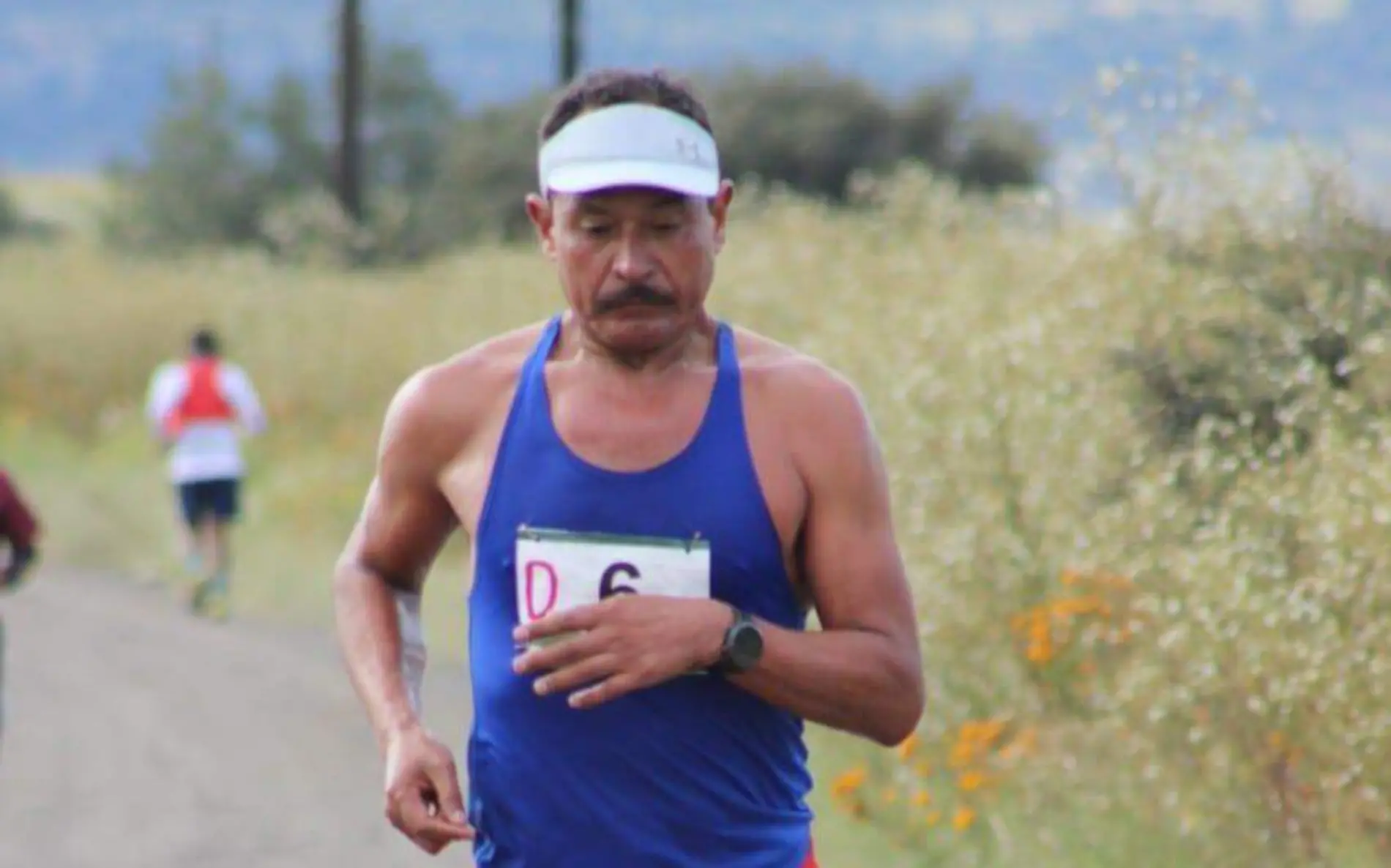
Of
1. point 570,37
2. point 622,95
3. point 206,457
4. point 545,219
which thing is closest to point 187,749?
point 206,457

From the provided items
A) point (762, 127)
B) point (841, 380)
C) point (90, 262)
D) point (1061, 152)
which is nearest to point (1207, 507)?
point (1061, 152)

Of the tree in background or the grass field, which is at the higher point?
the grass field

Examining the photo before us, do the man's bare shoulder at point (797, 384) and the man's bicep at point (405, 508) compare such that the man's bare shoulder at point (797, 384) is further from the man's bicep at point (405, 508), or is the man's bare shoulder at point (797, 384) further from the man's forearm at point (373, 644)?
the man's forearm at point (373, 644)

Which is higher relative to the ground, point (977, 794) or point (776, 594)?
point (776, 594)

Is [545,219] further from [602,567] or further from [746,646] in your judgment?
[746,646]

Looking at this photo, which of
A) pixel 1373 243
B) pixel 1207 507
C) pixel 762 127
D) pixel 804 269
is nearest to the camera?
pixel 1207 507

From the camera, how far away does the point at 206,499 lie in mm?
19016

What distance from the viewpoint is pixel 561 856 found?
4266 millimetres

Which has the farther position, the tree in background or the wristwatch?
the tree in background

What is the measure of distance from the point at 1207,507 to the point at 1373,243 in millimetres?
1351

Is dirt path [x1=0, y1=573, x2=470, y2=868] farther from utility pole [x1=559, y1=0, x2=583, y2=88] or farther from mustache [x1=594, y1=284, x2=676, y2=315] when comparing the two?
utility pole [x1=559, y1=0, x2=583, y2=88]

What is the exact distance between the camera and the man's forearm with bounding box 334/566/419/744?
440 centimetres

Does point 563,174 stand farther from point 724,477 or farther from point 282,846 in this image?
point 282,846

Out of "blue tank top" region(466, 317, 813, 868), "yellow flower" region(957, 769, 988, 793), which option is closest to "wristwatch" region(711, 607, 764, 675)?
"blue tank top" region(466, 317, 813, 868)
